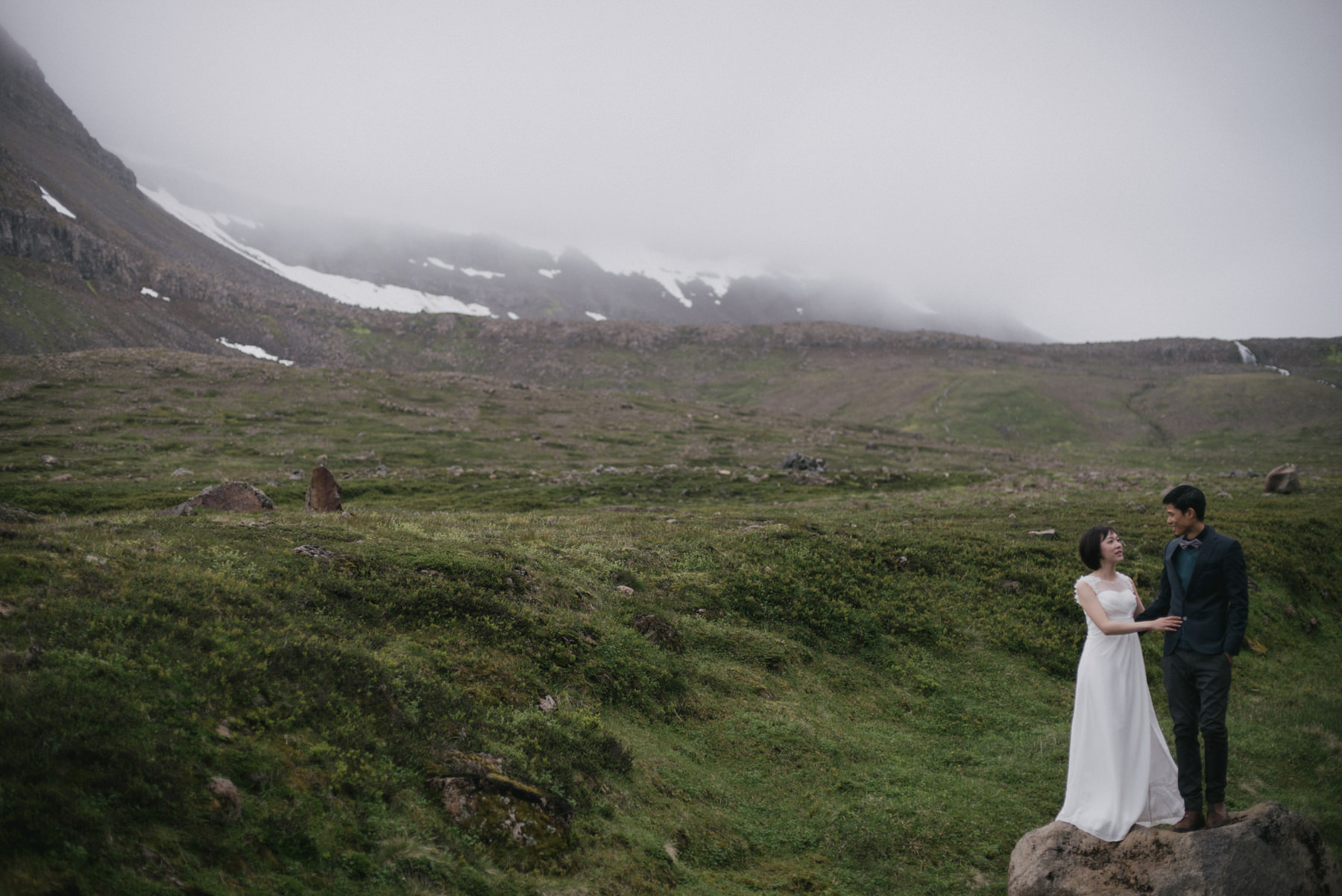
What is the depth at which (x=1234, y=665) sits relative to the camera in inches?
741

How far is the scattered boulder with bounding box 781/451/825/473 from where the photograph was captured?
176ft

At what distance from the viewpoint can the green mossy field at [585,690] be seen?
22.6ft

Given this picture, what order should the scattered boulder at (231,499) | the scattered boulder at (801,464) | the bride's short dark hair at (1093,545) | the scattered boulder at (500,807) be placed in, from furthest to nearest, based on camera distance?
the scattered boulder at (801,464)
the scattered boulder at (231,499)
the bride's short dark hair at (1093,545)
the scattered boulder at (500,807)

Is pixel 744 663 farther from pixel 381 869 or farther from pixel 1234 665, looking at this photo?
pixel 1234 665

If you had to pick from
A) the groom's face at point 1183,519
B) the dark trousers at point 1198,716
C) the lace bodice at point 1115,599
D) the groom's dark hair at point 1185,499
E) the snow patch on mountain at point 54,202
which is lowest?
the dark trousers at point 1198,716

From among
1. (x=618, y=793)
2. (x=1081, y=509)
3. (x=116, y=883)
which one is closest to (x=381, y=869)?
(x=116, y=883)

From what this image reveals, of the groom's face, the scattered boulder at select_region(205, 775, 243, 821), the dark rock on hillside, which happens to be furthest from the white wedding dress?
the scattered boulder at select_region(205, 775, 243, 821)

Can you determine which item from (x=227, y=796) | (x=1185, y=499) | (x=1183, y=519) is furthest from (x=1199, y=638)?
(x=227, y=796)

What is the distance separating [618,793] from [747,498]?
3374 centimetres

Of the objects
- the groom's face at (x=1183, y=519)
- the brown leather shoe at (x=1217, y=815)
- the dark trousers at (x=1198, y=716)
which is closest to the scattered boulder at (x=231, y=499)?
the groom's face at (x=1183, y=519)

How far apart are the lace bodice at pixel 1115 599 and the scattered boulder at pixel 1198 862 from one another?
2.85m

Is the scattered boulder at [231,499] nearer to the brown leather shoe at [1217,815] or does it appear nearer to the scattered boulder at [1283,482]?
the brown leather shoe at [1217,815]

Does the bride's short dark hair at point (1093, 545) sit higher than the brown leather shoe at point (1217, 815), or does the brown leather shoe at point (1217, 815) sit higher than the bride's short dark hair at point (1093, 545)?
the bride's short dark hair at point (1093, 545)

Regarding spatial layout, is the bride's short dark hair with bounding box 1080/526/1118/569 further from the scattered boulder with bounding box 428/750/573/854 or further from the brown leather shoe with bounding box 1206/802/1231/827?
the scattered boulder with bounding box 428/750/573/854
